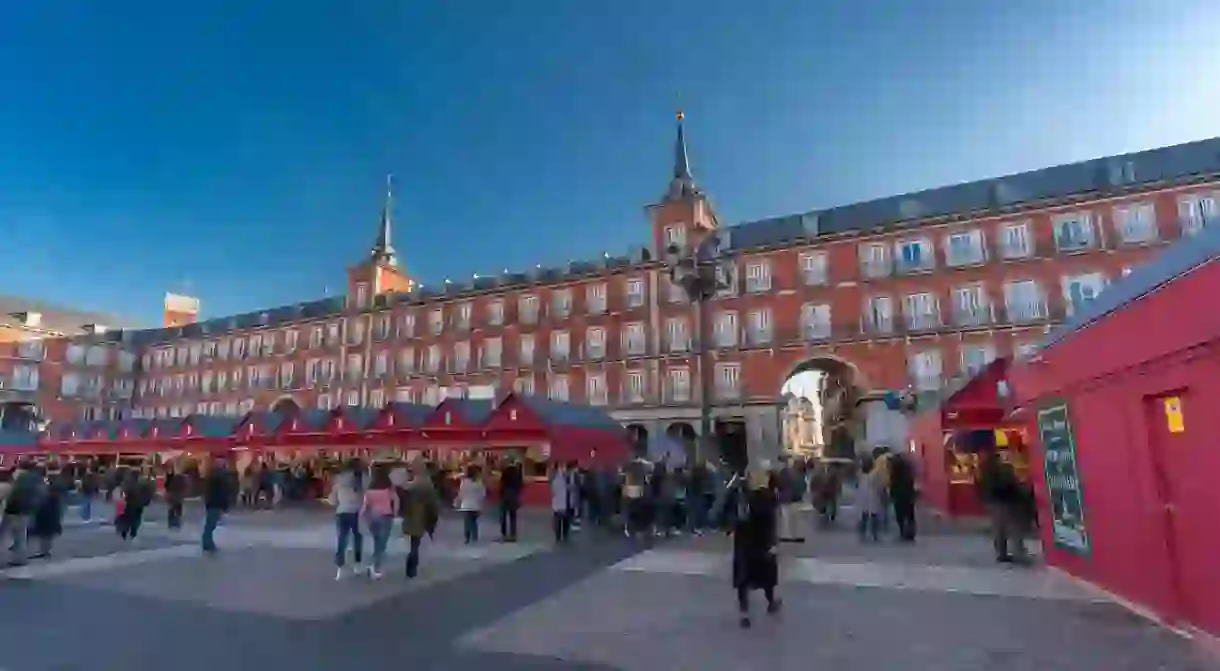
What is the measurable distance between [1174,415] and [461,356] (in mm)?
42857

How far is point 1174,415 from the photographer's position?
632 centimetres

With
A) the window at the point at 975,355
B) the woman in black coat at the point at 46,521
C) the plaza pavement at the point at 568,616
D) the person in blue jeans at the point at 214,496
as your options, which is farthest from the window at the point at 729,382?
the woman in black coat at the point at 46,521

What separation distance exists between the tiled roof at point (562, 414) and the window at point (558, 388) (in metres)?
12.5

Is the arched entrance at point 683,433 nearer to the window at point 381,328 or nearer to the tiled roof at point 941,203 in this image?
the tiled roof at point 941,203

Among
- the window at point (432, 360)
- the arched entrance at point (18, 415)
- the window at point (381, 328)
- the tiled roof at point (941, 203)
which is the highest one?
the tiled roof at point (941, 203)

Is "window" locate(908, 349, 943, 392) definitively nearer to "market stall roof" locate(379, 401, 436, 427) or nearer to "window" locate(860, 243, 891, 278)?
"window" locate(860, 243, 891, 278)

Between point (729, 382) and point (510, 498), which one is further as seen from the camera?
point (729, 382)

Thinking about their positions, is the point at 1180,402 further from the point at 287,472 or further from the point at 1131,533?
the point at 287,472

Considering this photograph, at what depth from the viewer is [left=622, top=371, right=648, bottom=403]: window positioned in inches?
1559

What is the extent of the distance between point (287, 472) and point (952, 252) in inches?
1271

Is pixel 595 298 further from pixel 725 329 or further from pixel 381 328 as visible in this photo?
pixel 381 328

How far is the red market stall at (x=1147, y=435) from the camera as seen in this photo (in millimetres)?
5668

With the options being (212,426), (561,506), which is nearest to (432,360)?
(212,426)

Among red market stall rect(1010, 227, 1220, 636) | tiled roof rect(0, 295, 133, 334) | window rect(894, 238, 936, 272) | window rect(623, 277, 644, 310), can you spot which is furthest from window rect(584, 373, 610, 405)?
tiled roof rect(0, 295, 133, 334)
